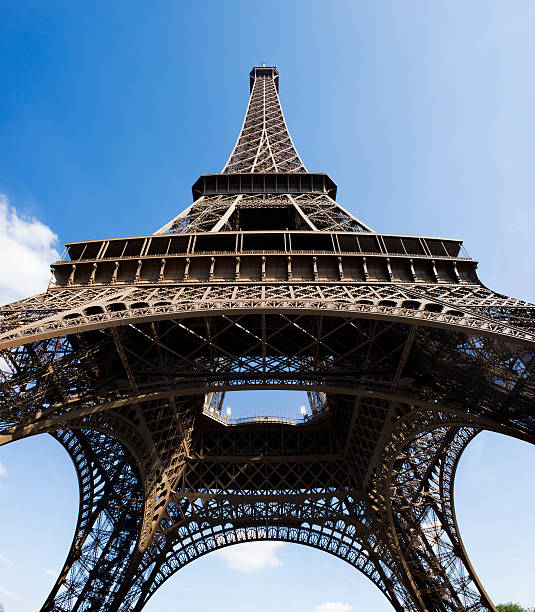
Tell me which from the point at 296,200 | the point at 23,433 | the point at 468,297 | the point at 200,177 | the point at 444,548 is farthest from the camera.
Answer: the point at 200,177

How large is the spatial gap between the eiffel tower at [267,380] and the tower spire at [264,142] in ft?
16.2

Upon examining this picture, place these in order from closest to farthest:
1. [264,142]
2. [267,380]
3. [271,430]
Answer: [267,380]
[271,430]
[264,142]

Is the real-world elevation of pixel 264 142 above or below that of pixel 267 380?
above

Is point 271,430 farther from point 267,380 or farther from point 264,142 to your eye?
point 264,142

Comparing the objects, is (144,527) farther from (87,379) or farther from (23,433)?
(23,433)

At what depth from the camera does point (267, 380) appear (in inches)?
583

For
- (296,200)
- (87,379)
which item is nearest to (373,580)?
(87,379)

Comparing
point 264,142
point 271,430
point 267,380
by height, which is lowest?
point 267,380

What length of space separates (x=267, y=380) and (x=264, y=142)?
28.6 m

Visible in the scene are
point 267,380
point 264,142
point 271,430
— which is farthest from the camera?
point 264,142

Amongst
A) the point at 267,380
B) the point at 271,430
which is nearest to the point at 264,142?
the point at 271,430

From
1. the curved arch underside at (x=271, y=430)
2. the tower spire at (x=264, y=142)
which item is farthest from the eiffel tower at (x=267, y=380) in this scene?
the tower spire at (x=264, y=142)

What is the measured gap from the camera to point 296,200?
25266 millimetres

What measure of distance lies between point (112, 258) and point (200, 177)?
1333 cm
